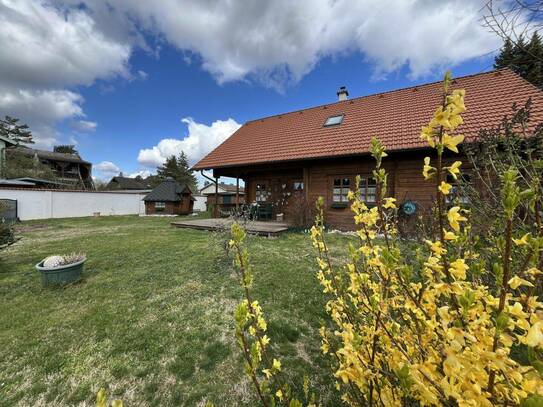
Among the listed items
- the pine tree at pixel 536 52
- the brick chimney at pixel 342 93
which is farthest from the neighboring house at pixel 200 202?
the pine tree at pixel 536 52

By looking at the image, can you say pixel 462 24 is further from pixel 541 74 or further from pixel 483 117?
pixel 483 117

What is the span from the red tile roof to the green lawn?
18.5 ft

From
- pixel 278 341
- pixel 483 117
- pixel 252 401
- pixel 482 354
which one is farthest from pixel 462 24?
pixel 483 117

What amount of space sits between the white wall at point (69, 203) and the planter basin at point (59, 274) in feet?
51.1

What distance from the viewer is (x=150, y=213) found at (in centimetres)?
1942

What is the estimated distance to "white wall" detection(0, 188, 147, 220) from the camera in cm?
1501

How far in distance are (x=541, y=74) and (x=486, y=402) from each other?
303 centimetres

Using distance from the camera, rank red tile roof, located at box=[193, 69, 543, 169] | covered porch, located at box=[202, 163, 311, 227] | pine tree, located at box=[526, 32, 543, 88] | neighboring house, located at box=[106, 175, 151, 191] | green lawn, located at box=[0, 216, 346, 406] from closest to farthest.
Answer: pine tree, located at box=[526, 32, 543, 88] → green lawn, located at box=[0, 216, 346, 406] → red tile roof, located at box=[193, 69, 543, 169] → covered porch, located at box=[202, 163, 311, 227] → neighboring house, located at box=[106, 175, 151, 191]

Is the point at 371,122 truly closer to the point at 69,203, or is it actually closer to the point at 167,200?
the point at 167,200

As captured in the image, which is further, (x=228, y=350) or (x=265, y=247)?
(x=265, y=247)

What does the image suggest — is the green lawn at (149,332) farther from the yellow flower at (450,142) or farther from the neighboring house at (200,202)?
the neighboring house at (200,202)

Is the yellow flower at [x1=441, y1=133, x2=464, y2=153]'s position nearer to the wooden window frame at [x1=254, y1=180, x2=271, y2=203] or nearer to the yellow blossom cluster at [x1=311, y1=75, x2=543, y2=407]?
the yellow blossom cluster at [x1=311, y1=75, x2=543, y2=407]

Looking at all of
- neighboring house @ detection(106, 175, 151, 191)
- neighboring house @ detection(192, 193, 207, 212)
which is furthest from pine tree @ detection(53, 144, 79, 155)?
neighboring house @ detection(192, 193, 207, 212)

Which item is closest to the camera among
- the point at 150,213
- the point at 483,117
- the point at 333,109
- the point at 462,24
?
the point at 462,24
